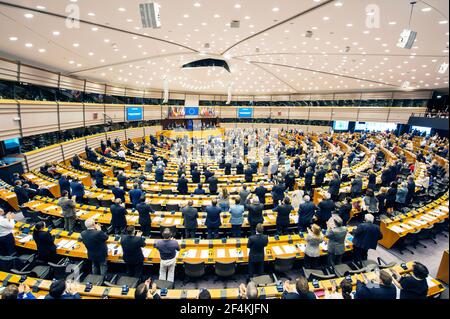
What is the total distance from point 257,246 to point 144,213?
352cm

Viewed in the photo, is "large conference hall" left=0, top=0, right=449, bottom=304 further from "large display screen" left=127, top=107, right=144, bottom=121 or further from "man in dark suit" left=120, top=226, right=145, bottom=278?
"large display screen" left=127, top=107, right=144, bottom=121

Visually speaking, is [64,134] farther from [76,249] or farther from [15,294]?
[15,294]

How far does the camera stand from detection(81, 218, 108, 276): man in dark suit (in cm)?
501

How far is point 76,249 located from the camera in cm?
581

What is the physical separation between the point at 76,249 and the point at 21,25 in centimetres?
798

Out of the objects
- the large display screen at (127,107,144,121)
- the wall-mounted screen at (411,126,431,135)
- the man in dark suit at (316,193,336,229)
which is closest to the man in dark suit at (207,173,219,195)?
the man in dark suit at (316,193,336,229)

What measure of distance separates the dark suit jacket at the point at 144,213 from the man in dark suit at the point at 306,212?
14.8 feet

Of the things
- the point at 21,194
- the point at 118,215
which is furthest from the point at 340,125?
the point at 21,194

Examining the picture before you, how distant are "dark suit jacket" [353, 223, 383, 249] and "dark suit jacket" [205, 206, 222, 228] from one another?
142 inches

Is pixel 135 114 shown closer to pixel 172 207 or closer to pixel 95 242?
pixel 172 207

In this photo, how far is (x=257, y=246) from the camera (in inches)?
203

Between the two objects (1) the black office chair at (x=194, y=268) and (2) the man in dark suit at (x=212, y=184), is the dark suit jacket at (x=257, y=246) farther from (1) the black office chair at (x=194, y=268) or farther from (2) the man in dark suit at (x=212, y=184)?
(2) the man in dark suit at (x=212, y=184)
